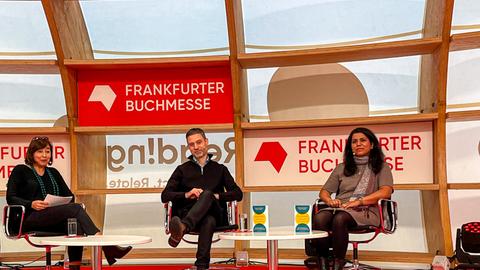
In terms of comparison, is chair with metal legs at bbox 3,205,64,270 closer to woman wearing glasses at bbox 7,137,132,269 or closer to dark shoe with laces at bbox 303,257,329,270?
woman wearing glasses at bbox 7,137,132,269

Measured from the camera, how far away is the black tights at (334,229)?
4.95 meters

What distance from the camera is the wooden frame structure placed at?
580 cm

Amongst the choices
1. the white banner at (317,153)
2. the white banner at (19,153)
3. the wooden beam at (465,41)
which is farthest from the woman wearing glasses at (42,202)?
the wooden beam at (465,41)

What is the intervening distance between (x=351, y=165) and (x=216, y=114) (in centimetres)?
167

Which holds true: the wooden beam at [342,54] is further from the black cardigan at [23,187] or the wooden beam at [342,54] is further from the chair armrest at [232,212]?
the black cardigan at [23,187]

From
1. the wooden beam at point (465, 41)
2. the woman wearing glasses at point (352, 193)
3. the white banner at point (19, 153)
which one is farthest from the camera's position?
the white banner at point (19, 153)

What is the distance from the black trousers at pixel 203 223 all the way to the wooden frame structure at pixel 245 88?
1247 mm

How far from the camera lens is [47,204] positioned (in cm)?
523

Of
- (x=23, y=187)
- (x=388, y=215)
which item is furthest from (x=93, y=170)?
(x=388, y=215)

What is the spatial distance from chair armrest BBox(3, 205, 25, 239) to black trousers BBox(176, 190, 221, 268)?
1.26 m

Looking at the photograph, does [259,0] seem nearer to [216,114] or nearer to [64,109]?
[216,114]

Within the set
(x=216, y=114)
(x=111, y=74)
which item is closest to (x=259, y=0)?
(x=216, y=114)

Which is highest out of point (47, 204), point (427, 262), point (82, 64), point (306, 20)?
point (306, 20)

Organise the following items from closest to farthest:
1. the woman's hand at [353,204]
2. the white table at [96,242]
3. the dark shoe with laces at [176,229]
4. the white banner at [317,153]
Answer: the white table at [96,242] → the dark shoe with laces at [176,229] → the woman's hand at [353,204] → the white banner at [317,153]
